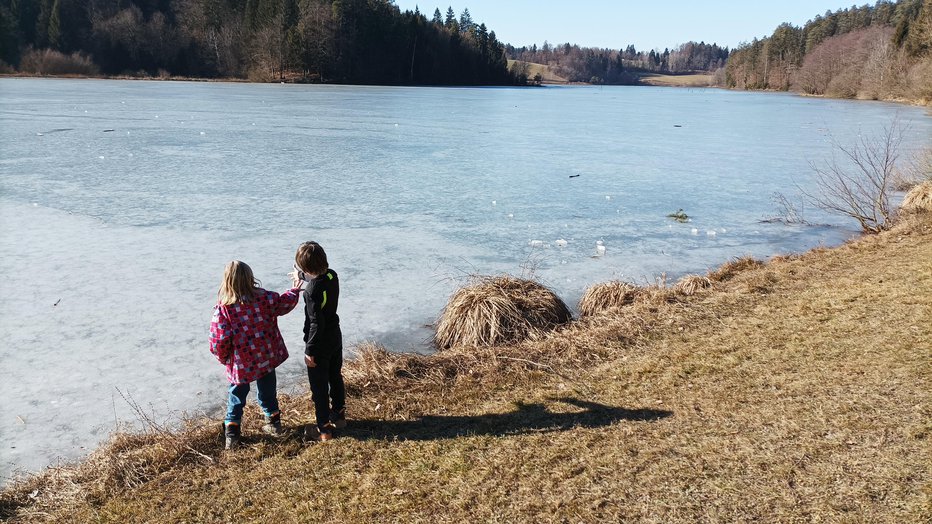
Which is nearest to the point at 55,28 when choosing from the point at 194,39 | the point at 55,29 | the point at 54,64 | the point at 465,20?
the point at 55,29

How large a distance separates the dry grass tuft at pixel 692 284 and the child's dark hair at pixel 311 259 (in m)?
4.93

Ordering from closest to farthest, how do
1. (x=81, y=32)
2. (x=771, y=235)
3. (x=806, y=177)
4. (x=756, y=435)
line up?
(x=756, y=435), (x=771, y=235), (x=806, y=177), (x=81, y=32)

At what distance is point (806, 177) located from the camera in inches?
652

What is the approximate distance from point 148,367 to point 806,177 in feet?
52.6

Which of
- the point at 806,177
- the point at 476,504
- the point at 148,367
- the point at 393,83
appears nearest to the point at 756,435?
the point at 476,504

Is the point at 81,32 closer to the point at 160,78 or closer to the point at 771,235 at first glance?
the point at 160,78

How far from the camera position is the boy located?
14.0 feet

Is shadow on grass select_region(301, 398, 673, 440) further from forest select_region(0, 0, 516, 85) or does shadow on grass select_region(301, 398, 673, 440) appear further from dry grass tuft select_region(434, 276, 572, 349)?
forest select_region(0, 0, 516, 85)

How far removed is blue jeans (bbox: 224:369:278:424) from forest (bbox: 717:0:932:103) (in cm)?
5389

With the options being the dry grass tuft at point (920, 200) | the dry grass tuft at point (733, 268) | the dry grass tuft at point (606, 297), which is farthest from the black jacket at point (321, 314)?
the dry grass tuft at point (920, 200)

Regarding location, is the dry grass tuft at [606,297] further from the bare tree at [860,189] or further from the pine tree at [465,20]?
the pine tree at [465,20]

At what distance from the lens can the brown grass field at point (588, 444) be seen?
362cm

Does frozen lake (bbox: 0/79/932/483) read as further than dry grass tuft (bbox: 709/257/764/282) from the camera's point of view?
No

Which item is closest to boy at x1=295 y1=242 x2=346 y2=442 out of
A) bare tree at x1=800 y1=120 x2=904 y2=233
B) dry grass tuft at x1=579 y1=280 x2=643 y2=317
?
dry grass tuft at x1=579 y1=280 x2=643 y2=317
